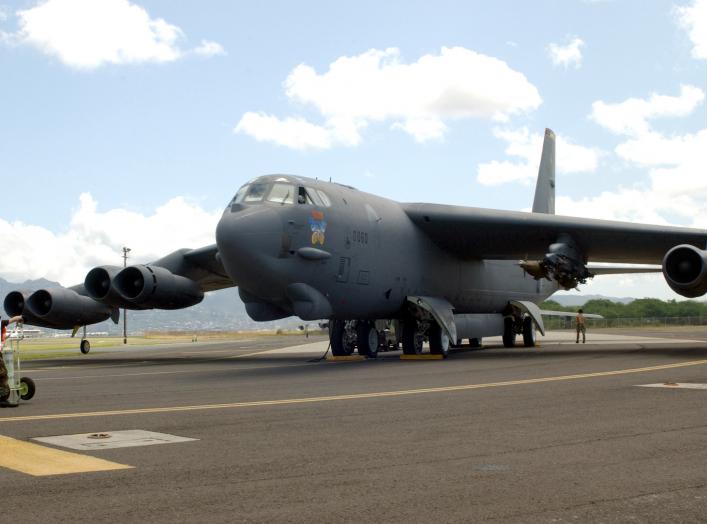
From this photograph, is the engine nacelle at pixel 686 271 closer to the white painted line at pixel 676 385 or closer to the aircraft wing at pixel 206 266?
the white painted line at pixel 676 385

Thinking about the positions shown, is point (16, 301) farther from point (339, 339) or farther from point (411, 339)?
point (411, 339)

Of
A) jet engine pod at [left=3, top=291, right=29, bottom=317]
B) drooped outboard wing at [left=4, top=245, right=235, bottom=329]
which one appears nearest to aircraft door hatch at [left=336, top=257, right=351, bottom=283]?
drooped outboard wing at [left=4, top=245, right=235, bottom=329]

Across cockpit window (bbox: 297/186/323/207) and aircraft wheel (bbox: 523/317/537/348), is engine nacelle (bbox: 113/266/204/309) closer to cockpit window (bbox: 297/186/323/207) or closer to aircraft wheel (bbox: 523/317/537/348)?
cockpit window (bbox: 297/186/323/207)

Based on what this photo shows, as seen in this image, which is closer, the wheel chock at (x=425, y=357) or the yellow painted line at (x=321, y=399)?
the yellow painted line at (x=321, y=399)

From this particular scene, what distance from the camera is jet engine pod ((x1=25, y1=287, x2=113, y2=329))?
28.5 m

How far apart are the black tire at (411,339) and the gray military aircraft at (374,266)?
0.11 ft

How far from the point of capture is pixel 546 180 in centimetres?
3703

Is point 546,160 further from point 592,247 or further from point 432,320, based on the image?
point 432,320

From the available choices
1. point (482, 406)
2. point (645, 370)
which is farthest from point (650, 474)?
point (645, 370)

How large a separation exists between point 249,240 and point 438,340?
8436 millimetres

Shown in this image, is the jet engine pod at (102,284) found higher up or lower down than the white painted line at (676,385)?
higher up

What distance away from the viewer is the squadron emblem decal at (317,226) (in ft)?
66.4

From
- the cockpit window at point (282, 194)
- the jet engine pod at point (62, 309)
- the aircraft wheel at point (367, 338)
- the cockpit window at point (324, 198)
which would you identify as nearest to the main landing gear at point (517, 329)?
the aircraft wheel at point (367, 338)

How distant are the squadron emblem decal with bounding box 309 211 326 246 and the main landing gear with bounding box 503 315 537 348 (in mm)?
13846
